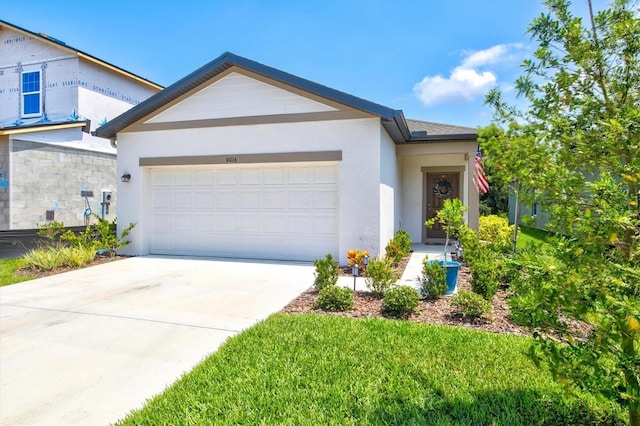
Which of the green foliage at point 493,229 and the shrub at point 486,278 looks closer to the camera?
the shrub at point 486,278

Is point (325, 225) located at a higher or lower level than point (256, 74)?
lower

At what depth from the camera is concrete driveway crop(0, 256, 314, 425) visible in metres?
3.24

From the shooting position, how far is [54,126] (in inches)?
518

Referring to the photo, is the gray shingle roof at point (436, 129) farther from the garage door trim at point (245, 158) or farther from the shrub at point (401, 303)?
the shrub at point (401, 303)

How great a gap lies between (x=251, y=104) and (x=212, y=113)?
118cm

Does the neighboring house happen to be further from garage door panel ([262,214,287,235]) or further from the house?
garage door panel ([262,214,287,235])

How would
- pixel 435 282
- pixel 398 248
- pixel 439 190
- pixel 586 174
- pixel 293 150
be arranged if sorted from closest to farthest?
pixel 586 174 → pixel 435 282 → pixel 293 150 → pixel 398 248 → pixel 439 190

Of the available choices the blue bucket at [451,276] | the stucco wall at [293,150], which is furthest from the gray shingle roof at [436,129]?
the blue bucket at [451,276]

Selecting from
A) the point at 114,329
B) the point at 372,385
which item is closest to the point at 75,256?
the point at 114,329

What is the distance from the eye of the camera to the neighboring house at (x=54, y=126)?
41.1 ft

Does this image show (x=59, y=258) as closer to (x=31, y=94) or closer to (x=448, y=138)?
(x=448, y=138)

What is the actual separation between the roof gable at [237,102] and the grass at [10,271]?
16.5ft

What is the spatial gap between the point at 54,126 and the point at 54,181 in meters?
2.01

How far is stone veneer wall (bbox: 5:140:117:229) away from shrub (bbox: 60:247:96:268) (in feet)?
17.2
